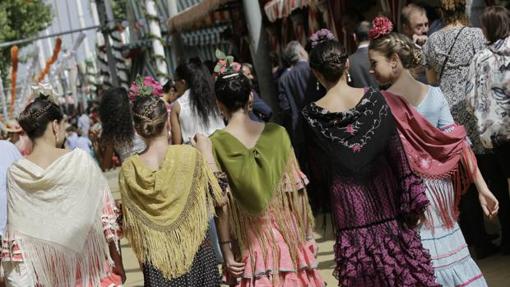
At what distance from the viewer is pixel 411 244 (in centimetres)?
533

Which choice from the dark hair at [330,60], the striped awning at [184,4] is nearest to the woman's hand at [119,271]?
the dark hair at [330,60]

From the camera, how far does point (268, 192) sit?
585cm

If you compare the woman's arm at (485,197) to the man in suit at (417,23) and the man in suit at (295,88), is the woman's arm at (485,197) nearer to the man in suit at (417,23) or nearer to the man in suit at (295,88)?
the man in suit at (417,23)

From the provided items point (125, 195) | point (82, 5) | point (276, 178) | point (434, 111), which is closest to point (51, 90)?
point (125, 195)

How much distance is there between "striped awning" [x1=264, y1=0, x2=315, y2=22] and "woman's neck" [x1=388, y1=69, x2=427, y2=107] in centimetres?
763

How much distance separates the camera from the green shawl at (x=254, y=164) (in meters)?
5.82

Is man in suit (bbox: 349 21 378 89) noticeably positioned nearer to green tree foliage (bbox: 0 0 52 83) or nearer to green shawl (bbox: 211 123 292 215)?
green shawl (bbox: 211 123 292 215)

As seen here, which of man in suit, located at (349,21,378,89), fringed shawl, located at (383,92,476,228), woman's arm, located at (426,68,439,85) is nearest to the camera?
fringed shawl, located at (383,92,476,228)

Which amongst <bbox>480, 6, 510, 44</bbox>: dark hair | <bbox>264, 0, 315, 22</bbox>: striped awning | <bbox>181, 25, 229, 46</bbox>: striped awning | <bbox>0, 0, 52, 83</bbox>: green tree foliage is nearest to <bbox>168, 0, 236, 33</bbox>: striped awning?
<bbox>264, 0, 315, 22</bbox>: striped awning

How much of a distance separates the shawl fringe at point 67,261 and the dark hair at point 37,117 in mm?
577

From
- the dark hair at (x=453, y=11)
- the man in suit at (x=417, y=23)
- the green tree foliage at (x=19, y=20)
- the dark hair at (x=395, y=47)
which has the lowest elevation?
the green tree foliage at (x=19, y=20)

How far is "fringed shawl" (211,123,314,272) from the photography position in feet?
19.1

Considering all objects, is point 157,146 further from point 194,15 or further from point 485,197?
point 194,15

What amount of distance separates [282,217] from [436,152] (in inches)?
35.0
